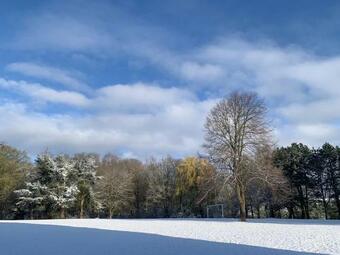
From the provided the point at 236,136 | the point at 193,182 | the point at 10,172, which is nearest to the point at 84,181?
the point at 10,172

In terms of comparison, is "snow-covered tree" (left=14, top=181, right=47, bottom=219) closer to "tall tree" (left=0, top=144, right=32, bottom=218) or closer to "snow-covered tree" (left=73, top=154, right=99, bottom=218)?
"tall tree" (left=0, top=144, right=32, bottom=218)

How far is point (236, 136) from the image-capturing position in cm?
3656

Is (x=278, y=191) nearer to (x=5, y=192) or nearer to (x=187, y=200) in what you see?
(x=187, y=200)

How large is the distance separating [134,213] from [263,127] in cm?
4169

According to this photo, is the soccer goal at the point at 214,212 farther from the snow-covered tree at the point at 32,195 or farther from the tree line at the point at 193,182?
the snow-covered tree at the point at 32,195

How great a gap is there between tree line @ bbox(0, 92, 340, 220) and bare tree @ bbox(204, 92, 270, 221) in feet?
0.29

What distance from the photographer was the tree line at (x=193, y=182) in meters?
36.5

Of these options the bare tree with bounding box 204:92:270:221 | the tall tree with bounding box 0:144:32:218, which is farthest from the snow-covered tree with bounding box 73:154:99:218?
the bare tree with bounding box 204:92:270:221

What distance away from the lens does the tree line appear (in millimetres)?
36469

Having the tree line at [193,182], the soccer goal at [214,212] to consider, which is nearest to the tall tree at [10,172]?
the tree line at [193,182]

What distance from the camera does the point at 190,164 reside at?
196 feet

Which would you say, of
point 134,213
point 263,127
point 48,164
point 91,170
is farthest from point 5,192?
point 263,127

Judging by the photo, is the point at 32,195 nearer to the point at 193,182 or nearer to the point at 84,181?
the point at 84,181

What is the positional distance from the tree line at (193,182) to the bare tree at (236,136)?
0.29 feet
